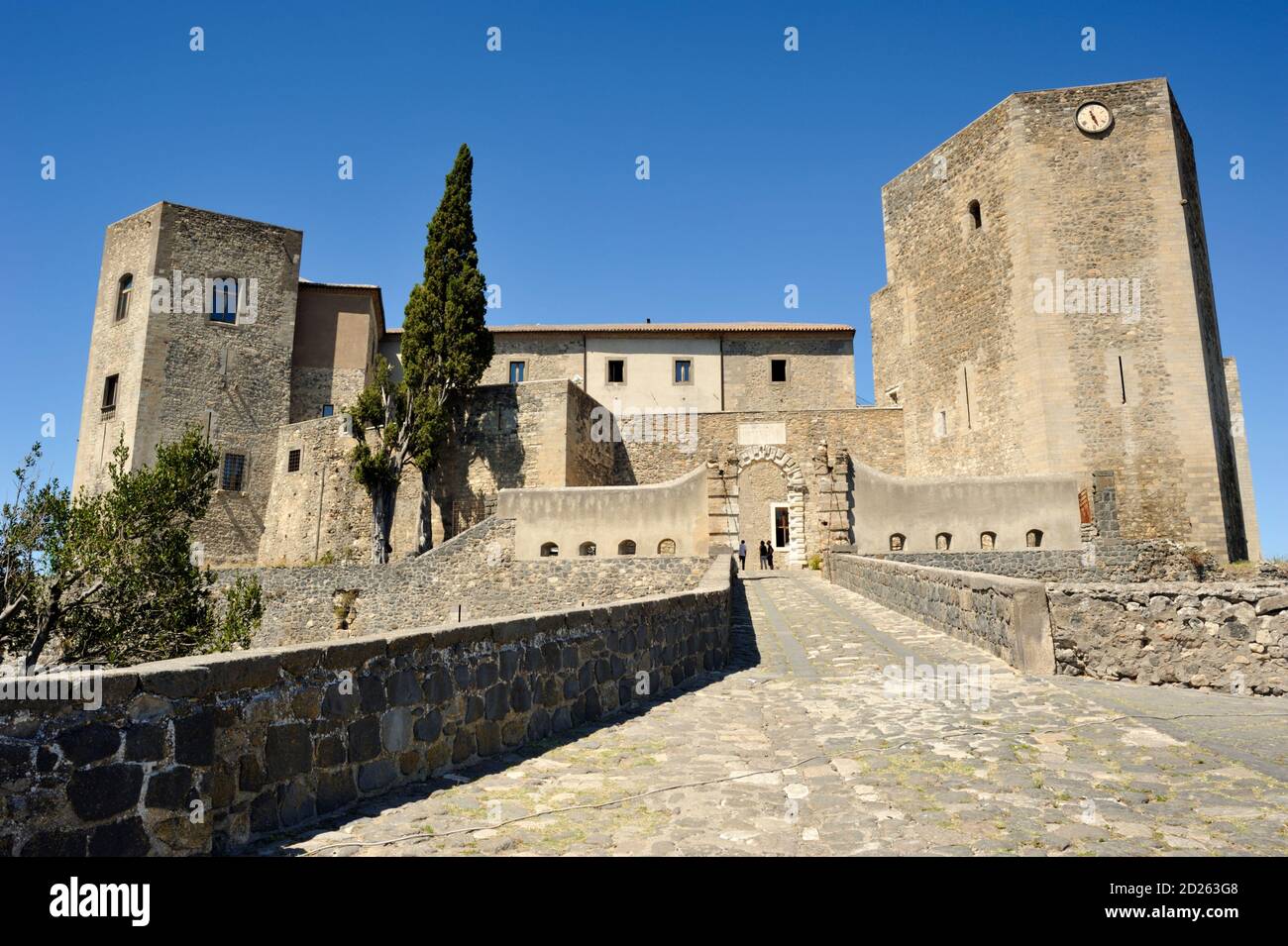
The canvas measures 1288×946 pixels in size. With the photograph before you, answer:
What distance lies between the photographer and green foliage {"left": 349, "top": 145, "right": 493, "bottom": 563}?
25500mm

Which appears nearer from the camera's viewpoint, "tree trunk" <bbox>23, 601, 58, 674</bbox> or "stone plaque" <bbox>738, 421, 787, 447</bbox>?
"tree trunk" <bbox>23, 601, 58, 674</bbox>

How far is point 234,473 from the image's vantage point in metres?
29.0

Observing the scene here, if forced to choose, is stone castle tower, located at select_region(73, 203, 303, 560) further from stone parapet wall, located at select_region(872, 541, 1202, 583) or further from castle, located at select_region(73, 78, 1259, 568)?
stone parapet wall, located at select_region(872, 541, 1202, 583)

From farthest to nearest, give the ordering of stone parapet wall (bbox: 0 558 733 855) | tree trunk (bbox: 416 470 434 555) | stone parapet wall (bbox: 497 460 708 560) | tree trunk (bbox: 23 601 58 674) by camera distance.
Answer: tree trunk (bbox: 416 470 434 555), stone parapet wall (bbox: 497 460 708 560), tree trunk (bbox: 23 601 58 674), stone parapet wall (bbox: 0 558 733 855)

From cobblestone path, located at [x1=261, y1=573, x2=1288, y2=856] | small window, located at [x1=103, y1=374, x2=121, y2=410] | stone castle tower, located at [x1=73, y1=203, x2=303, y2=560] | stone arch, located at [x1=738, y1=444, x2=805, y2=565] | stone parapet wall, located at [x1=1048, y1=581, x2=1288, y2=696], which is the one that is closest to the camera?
cobblestone path, located at [x1=261, y1=573, x2=1288, y2=856]

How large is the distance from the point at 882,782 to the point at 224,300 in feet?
104

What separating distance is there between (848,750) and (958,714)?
1432 mm

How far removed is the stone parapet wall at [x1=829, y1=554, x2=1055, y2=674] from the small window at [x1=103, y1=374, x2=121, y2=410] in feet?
93.0

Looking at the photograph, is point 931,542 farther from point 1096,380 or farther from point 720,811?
point 720,811

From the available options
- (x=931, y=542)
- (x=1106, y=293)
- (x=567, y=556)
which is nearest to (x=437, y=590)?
(x=567, y=556)

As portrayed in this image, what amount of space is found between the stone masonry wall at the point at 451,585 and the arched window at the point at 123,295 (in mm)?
11929

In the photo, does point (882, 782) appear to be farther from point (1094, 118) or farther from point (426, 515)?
point (1094, 118)

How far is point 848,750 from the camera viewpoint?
509 cm

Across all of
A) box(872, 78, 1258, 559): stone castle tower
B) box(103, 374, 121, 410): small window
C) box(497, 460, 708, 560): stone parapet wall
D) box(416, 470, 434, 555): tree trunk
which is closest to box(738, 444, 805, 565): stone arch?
box(497, 460, 708, 560): stone parapet wall
